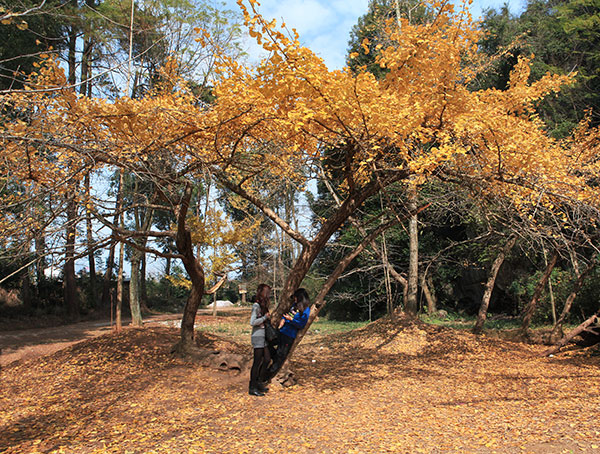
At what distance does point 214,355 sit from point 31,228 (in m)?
3.05

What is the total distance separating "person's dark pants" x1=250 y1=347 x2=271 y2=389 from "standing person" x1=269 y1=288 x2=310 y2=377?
37 centimetres

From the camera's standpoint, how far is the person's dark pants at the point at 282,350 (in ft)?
18.3

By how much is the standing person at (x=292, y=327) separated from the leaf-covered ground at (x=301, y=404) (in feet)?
1.36

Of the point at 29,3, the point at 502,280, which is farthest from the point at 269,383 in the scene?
the point at 502,280

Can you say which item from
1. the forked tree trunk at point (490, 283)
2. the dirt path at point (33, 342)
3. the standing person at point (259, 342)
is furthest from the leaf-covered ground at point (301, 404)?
the dirt path at point (33, 342)

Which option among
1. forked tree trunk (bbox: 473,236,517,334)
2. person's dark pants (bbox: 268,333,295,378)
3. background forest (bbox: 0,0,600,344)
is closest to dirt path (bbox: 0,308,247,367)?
background forest (bbox: 0,0,600,344)

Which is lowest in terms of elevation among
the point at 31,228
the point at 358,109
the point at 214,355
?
the point at 214,355

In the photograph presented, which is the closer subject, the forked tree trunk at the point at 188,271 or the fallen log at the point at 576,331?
the forked tree trunk at the point at 188,271

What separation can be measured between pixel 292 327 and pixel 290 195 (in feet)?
35.1

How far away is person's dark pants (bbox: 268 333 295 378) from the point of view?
557 centimetres

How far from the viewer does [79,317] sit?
18234 millimetres

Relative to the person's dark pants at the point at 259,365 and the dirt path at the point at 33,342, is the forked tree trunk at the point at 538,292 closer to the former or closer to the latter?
the person's dark pants at the point at 259,365

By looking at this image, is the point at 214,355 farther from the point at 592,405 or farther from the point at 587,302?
the point at 587,302

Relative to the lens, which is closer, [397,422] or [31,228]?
[397,422]
